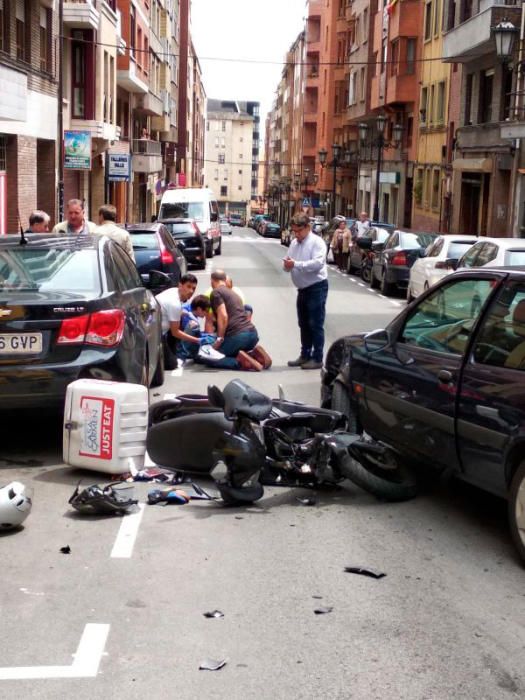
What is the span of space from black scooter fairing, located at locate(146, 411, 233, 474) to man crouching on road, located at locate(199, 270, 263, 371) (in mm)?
5373

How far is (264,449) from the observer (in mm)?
7176

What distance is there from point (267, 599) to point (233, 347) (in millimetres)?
7945

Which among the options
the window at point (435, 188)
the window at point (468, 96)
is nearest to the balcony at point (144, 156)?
the window at point (435, 188)

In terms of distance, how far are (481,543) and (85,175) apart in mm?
35422

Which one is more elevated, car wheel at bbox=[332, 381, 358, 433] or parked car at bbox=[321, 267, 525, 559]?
parked car at bbox=[321, 267, 525, 559]

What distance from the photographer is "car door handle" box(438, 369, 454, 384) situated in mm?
6801

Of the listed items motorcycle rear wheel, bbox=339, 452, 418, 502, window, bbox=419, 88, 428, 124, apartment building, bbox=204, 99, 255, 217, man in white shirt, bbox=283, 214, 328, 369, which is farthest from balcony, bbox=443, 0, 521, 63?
apartment building, bbox=204, 99, 255, 217

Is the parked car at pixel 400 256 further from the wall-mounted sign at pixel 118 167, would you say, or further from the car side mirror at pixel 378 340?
the car side mirror at pixel 378 340

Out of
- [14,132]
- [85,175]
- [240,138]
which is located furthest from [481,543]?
[240,138]

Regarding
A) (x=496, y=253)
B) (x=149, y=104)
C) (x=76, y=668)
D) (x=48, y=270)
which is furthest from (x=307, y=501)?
(x=149, y=104)

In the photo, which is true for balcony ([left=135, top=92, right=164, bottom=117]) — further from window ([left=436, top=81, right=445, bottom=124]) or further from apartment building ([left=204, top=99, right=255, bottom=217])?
apartment building ([left=204, top=99, right=255, bottom=217])

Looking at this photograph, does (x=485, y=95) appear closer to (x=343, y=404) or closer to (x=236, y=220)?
(x=343, y=404)

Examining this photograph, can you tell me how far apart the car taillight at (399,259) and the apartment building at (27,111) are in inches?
326

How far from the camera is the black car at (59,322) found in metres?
7.91
